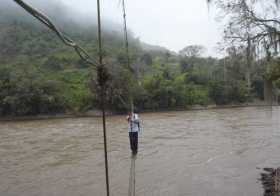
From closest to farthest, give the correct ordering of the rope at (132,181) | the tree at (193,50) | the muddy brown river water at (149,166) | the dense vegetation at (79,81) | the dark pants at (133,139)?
the rope at (132,181) < the muddy brown river water at (149,166) < the dark pants at (133,139) < the dense vegetation at (79,81) < the tree at (193,50)

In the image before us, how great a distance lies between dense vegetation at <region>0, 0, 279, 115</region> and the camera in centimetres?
3541

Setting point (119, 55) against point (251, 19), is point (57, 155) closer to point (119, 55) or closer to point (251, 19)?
point (251, 19)

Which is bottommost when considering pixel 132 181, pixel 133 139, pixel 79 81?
pixel 132 181

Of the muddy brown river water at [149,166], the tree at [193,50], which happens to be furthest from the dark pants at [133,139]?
the tree at [193,50]

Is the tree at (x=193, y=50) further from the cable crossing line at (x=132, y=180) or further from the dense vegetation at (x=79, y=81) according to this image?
the cable crossing line at (x=132, y=180)

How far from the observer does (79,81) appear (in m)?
46.8

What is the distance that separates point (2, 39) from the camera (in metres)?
61.3

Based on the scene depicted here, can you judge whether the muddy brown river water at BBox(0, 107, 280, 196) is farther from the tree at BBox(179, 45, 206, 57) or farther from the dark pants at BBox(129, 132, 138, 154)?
the tree at BBox(179, 45, 206, 57)

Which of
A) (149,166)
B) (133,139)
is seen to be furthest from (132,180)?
(133,139)

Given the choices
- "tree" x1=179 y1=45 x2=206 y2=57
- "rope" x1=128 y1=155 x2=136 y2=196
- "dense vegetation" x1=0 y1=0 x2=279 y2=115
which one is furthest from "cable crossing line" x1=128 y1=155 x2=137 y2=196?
"tree" x1=179 y1=45 x2=206 y2=57

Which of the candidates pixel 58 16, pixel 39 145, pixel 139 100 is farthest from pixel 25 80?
pixel 58 16

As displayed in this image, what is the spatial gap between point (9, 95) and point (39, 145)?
950 inches

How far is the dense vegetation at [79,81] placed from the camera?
35.4m

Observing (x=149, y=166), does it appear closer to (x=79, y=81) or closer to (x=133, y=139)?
(x=133, y=139)
